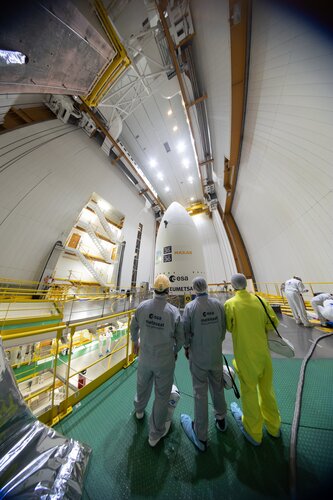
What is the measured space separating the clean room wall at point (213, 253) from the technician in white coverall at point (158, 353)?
830cm

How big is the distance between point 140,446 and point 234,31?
23.6 feet

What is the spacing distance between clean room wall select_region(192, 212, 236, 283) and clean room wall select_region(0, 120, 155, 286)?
6964 mm

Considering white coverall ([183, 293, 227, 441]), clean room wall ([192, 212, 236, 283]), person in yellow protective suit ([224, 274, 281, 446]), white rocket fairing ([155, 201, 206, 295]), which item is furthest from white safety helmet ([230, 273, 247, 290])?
clean room wall ([192, 212, 236, 283])

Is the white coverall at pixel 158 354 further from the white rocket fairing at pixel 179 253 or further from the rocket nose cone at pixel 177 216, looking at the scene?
the rocket nose cone at pixel 177 216

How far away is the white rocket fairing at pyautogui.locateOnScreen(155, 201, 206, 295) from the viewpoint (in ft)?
12.3

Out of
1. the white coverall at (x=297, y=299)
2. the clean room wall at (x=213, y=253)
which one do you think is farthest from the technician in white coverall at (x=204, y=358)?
the clean room wall at (x=213, y=253)

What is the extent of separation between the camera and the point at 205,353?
1.46 meters

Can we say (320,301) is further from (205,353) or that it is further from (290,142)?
(205,353)

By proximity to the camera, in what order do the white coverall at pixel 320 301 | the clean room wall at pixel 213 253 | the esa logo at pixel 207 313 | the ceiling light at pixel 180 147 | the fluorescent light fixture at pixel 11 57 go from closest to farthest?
the esa logo at pixel 207 313, the fluorescent light fixture at pixel 11 57, the white coverall at pixel 320 301, the ceiling light at pixel 180 147, the clean room wall at pixel 213 253

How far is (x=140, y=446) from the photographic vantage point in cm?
138

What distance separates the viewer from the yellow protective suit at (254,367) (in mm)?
1340

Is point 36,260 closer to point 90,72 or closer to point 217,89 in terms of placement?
point 90,72

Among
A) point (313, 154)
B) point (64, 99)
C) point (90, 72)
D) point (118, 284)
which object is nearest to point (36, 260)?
point (118, 284)

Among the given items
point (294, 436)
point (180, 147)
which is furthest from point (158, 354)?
point (180, 147)
